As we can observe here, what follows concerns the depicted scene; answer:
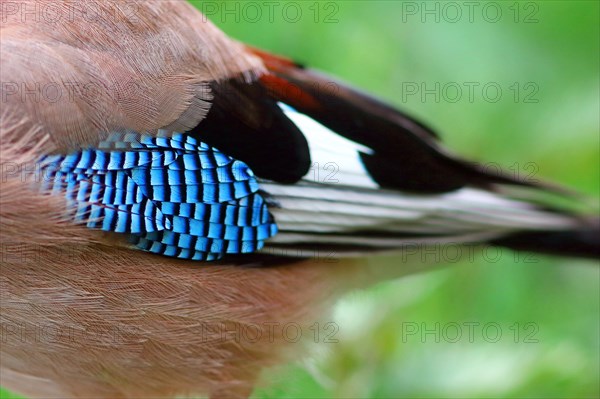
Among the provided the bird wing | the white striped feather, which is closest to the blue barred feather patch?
the bird wing

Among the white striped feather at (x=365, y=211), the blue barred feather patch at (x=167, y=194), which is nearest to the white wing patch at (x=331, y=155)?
the white striped feather at (x=365, y=211)

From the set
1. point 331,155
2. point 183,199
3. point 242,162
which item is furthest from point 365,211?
point 183,199

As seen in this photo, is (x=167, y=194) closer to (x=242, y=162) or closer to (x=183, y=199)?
(x=183, y=199)

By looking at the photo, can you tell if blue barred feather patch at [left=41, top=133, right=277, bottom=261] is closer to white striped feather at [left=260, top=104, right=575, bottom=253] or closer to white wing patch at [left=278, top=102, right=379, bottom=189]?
white striped feather at [left=260, top=104, right=575, bottom=253]

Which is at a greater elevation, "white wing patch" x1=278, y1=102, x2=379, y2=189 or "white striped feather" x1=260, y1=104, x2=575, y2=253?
"white wing patch" x1=278, y1=102, x2=379, y2=189

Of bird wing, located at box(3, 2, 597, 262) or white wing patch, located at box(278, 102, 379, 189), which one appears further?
white wing patch, located at box(278, 102, 379, 189)

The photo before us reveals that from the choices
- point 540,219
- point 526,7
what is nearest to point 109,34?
point 540,219

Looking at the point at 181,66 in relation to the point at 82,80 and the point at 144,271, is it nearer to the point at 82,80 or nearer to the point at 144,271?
the point at 82,80
